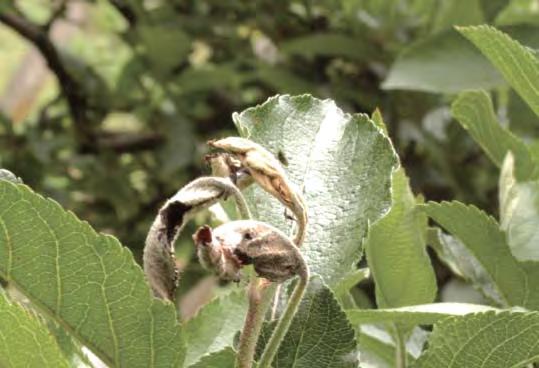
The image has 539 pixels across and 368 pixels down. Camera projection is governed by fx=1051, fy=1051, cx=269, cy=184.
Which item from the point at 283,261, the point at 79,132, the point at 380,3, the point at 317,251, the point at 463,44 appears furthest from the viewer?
the point at 79,132

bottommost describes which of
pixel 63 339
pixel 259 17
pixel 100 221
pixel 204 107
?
pixel 100 221

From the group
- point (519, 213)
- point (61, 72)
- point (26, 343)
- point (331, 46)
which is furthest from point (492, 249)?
point (61, 72)

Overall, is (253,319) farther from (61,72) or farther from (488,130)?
(61,72)

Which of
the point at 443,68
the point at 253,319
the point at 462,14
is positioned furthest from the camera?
the point at 462,14

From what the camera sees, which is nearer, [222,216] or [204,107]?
[222,216]

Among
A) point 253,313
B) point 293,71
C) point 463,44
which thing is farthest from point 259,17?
point 253,313

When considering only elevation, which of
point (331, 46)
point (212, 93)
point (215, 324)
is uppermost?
point (215, 324)

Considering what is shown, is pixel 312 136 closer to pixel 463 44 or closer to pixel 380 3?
pixel 463 44

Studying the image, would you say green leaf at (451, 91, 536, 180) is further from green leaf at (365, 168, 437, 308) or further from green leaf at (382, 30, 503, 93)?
green leaf at (382, 30, 503, 93)
